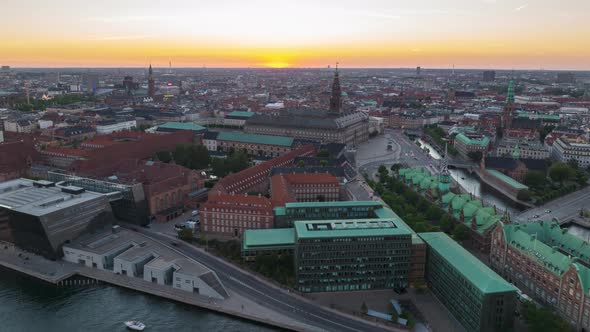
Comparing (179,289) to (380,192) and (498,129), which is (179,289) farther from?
(498,129)

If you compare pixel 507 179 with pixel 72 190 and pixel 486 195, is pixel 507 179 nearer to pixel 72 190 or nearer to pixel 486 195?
pixel 486 195

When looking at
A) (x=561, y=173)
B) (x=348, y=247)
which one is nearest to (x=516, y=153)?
(x=561, y=173)

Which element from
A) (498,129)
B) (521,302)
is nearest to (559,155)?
(498,129)

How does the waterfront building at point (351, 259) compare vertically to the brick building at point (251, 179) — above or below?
below

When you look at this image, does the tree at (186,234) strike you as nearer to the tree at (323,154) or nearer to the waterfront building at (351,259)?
the waterfront building at (351,259)

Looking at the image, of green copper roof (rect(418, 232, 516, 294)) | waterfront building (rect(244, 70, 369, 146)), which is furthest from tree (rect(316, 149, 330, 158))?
green copper roof (rect(418, 232, 516, 294))

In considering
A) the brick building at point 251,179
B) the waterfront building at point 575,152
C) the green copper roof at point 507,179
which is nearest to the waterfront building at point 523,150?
the waterfront building at point 575,152
